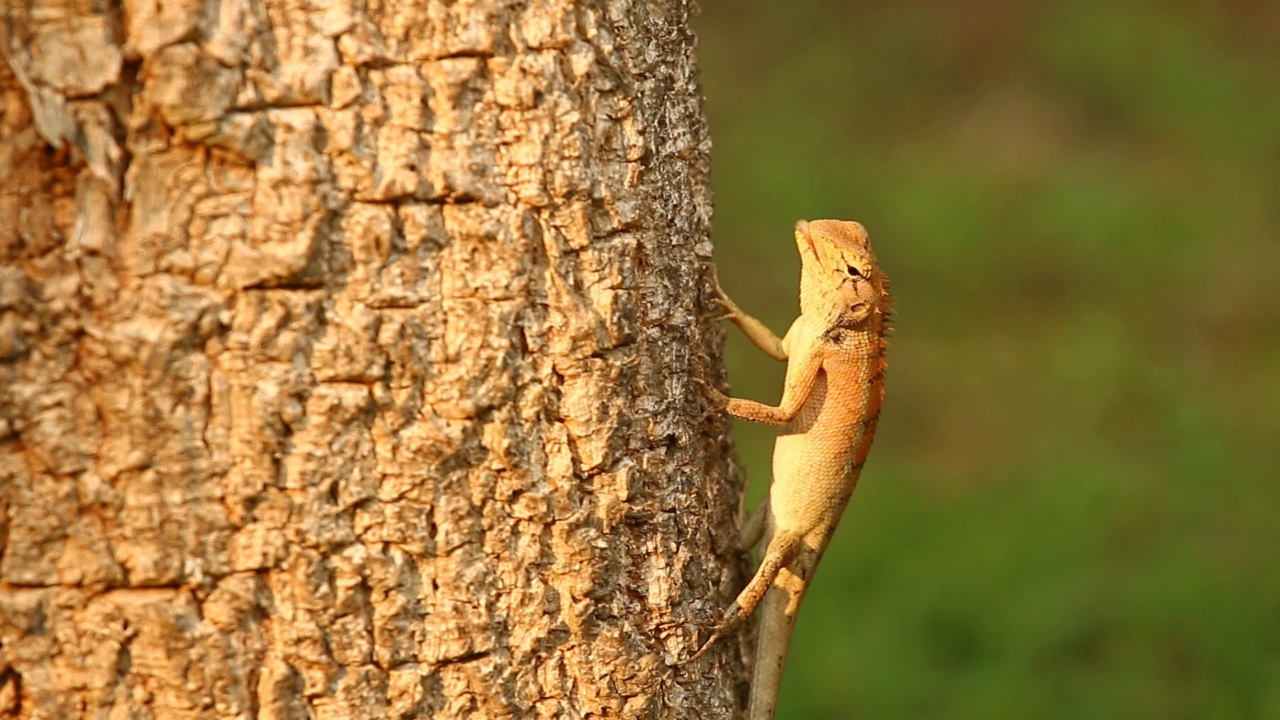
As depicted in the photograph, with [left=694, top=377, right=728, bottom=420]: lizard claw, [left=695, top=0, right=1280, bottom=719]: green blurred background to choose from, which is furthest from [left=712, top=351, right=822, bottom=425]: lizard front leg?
[left=695, top=0, right=1280, bottom=719]: green blurred background

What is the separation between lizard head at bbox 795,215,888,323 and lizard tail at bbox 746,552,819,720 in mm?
622

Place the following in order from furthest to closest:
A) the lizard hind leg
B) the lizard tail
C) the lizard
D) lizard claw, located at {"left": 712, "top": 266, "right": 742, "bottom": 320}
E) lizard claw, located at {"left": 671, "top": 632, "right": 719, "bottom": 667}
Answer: the lizard < the lizard tail < lizard claw, located at {"left": 712, "top": 266, "right": 742, "bottom": 320} < the lizard hind leg < lizard claw, located at {"left": 671, "top": 632, "right": 719, "bottom": 667}

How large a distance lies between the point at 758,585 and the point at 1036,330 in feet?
18.4

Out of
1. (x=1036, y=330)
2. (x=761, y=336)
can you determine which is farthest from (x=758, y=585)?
(x=1036, y=330)

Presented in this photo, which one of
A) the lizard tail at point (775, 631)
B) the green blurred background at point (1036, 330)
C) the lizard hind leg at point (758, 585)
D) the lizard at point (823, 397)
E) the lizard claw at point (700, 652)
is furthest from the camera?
the green blurred background at point (1036, 330)

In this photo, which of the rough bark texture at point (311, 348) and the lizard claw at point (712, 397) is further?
the lizard claw at point (712, 397)

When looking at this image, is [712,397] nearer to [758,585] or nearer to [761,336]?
[758,585]

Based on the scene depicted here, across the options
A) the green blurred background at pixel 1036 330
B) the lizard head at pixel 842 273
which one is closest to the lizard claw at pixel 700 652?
the lizard head at pixel 842 273

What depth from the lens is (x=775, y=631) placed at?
3055 millimetres

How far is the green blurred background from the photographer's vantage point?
525 cm

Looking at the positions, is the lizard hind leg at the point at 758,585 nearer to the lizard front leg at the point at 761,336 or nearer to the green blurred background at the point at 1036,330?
the lizard front leg at the point at 761,336

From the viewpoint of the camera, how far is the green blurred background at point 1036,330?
5.25m

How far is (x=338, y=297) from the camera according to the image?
1.96 m

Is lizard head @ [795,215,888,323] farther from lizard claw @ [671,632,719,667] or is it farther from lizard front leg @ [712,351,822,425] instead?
lizard claw @ [671,632,719,667]
